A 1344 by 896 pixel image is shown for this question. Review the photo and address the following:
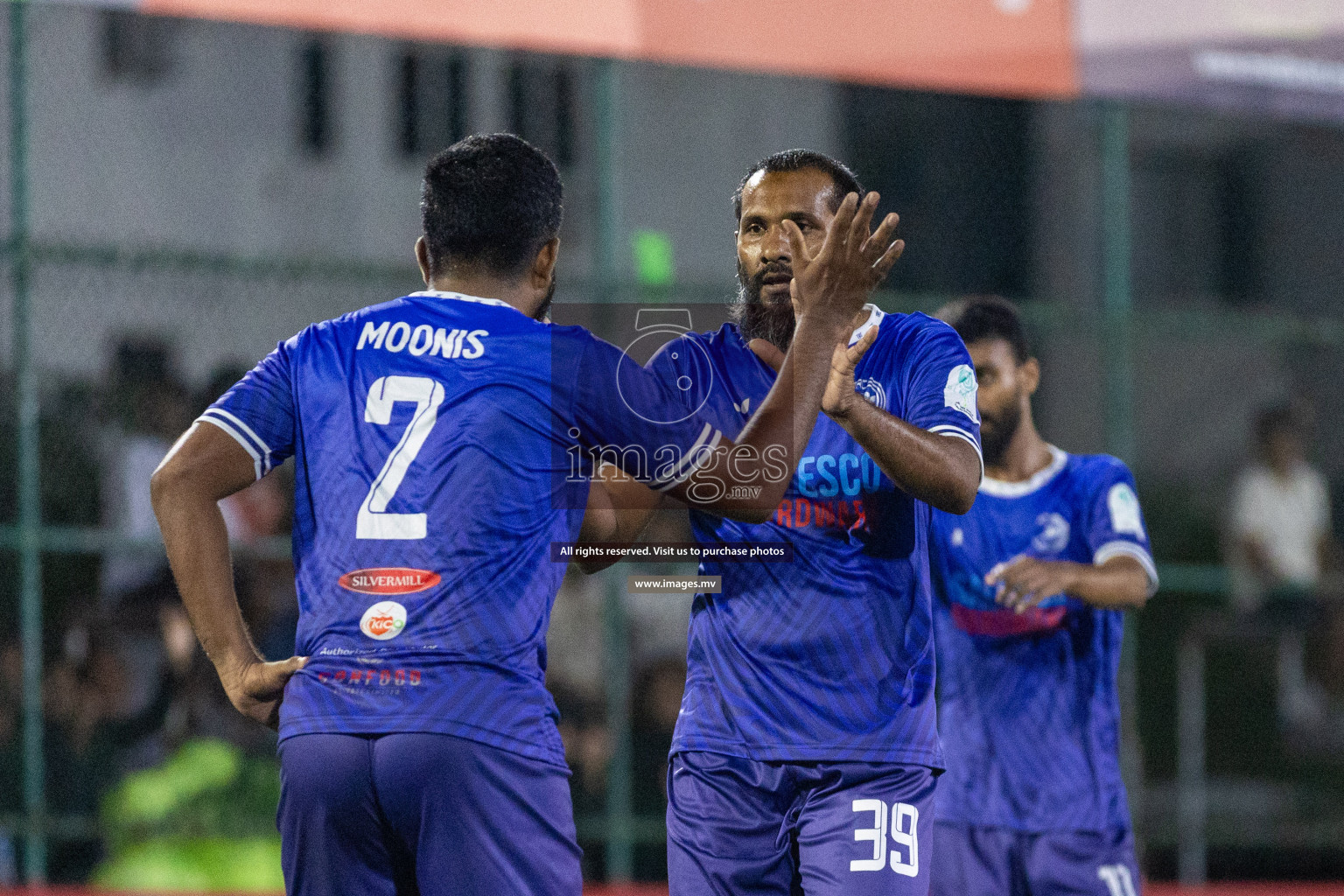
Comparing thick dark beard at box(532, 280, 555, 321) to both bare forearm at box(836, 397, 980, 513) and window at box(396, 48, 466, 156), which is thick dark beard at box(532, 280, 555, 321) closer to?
bare forearm at box(836, 397, 980, 513)

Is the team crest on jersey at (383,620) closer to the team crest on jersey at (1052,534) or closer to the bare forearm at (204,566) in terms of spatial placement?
the bare forearm at (204,566)

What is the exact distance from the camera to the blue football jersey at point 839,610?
367cm

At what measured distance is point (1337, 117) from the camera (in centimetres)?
1165

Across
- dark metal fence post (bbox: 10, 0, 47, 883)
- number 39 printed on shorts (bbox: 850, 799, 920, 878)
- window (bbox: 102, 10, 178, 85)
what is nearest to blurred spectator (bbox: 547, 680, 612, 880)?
dark metal fence post (bbox: 10, 0, 47, 883)

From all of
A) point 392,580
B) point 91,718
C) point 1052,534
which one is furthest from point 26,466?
point 392,580

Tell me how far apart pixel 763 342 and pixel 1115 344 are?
21.1 ft

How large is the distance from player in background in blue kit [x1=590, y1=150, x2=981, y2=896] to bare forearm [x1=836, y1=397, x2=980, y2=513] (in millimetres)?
13

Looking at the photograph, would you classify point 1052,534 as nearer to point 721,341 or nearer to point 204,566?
point 721,341

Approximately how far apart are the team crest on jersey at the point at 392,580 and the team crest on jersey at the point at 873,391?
1.16m

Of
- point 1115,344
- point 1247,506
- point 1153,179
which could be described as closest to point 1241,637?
point 1247,506

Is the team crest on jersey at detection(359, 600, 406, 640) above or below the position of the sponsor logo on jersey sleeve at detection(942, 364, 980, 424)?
below

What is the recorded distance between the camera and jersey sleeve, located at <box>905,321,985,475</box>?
3.60 m

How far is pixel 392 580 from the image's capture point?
3.08 m

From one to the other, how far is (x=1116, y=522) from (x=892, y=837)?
5.27 feet
